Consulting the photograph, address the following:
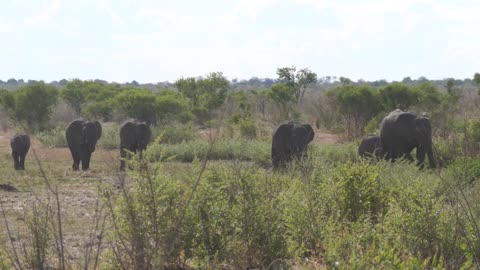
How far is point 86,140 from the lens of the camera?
2031cm

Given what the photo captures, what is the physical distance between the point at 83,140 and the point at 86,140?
0.37ft

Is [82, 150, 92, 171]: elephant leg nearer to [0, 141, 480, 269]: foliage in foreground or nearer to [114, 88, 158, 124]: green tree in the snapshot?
[0, 141, 480, 269]: foliage in foreground

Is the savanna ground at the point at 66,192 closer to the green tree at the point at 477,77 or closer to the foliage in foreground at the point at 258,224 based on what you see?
the foliage in foreground at the point at 258,224

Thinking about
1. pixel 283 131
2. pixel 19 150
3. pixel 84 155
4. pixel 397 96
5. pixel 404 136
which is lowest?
pixel 84 155

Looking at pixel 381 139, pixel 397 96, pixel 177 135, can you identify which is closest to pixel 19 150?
pixel 177 135

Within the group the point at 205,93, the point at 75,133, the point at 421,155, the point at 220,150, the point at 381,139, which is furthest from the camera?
the point at 205,93

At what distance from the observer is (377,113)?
107 feet

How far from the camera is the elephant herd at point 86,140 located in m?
19.8

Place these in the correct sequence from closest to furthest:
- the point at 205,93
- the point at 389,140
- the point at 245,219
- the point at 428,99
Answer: the point at 245,219, the point at 389,140, the point at 428,99, the point at 205,93

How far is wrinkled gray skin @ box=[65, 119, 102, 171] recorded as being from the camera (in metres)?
20.4

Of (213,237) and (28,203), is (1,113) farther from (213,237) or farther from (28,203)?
(213,237)

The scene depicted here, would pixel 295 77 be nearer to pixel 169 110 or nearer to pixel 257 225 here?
pixel 169 110

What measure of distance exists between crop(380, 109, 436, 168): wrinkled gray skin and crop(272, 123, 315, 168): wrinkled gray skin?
5.84ft

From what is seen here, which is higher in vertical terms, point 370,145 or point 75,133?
point 75,133
